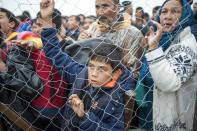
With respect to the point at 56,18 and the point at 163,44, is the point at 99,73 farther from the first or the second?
the point at 56,18

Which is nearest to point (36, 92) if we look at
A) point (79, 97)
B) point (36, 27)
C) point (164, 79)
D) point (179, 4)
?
point (79, 97)

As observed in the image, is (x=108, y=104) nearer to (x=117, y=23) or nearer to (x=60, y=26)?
(x=117, y=23)

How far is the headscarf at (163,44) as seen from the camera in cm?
121

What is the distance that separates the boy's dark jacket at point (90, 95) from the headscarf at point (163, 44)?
5 cm

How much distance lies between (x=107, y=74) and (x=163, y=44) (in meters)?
0.25

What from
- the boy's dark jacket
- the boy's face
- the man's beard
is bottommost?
the boy's dark jacket

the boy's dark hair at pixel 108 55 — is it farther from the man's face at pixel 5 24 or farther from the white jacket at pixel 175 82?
the man's face at pixel 5 24

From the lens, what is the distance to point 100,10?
4.80ft

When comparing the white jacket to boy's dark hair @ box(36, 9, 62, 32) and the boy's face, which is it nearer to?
Result: the boy's face

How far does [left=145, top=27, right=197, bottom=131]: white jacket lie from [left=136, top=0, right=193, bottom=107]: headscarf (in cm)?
3

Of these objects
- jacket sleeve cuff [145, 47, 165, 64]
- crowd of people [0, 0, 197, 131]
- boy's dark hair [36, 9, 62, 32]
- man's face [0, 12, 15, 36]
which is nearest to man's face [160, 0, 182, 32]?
crowd of people [0, 0, 197, 131]

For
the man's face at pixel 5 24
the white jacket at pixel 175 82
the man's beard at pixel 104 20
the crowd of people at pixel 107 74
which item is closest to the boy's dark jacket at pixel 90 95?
the crowd of people at pixel 107 74

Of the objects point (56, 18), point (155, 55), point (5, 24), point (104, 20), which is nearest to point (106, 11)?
point (104, 20)

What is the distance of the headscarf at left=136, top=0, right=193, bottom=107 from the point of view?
121cm
